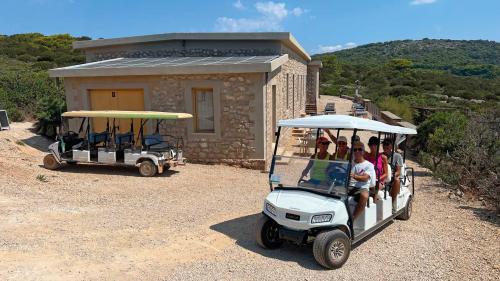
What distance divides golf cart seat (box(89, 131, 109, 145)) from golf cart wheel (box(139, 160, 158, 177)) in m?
1.37

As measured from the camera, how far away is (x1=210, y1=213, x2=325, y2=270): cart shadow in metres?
4.86

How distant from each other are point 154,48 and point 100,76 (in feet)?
10.7

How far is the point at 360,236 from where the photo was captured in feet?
16.7

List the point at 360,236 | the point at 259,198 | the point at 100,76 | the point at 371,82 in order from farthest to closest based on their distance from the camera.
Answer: the point at 371,82, the point at 100,76, the point at 259,198, the point at 360,236

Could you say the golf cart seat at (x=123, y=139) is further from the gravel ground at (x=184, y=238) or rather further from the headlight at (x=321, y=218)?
the headlight at (x=321, y=218)

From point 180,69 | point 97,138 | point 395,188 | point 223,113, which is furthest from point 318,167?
point 97,138

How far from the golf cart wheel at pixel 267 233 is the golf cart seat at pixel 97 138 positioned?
20.2 feet

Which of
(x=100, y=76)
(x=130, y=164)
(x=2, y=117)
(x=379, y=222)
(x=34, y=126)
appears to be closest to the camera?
(x=379, y=222)

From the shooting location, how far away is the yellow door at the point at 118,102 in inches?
444

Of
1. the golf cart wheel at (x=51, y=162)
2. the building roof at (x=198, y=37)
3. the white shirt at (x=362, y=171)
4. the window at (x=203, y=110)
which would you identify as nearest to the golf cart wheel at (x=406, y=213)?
the white shirt at (x=362, y=171)

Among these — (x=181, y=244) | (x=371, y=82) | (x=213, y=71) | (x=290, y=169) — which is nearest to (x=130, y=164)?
(x=213, y=71)

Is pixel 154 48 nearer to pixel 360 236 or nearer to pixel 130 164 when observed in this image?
pixel 130 164

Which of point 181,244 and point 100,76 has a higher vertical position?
point 100,76

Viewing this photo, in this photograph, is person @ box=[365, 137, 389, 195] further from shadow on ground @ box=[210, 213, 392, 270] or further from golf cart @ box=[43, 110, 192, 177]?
golf cart @ box=[43, 110, 192, 177]
